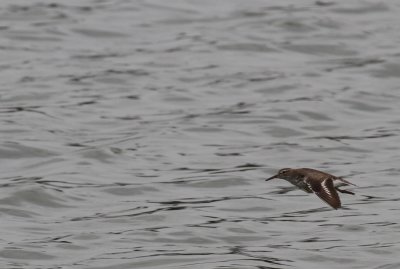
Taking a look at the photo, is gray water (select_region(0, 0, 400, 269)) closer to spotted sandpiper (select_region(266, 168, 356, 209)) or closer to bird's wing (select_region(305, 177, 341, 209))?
spotted sandpiper (select_region(266, 168, 356, 209))

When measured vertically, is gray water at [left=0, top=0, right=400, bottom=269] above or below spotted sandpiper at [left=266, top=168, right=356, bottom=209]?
below

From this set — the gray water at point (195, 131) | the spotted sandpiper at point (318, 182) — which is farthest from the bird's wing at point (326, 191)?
the gray water at point (195, 131)

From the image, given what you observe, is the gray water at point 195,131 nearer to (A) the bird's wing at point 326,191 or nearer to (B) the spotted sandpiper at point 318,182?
(B) the spotted sandpiper at point 318,182

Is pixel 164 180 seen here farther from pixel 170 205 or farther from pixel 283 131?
pixel 283 131

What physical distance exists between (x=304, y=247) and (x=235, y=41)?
278 inches

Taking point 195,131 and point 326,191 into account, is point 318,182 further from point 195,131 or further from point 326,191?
point 195,131

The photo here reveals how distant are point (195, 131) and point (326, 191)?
16.5 ft

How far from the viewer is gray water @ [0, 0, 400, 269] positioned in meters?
11.2

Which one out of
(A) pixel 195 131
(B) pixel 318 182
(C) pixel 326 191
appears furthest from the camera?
(A) pixel 195 131

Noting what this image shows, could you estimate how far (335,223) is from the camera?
11.8m

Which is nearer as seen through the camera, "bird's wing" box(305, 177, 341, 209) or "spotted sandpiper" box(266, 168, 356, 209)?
"bird's wing" box(305, 177, 341, 209)

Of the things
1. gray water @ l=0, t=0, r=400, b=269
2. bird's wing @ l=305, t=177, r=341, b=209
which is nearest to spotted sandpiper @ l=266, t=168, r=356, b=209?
bird's wing @ l=305, t=177, r=341, b=209

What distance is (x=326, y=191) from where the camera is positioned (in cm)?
942

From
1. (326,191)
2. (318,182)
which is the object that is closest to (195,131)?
(318,182)
